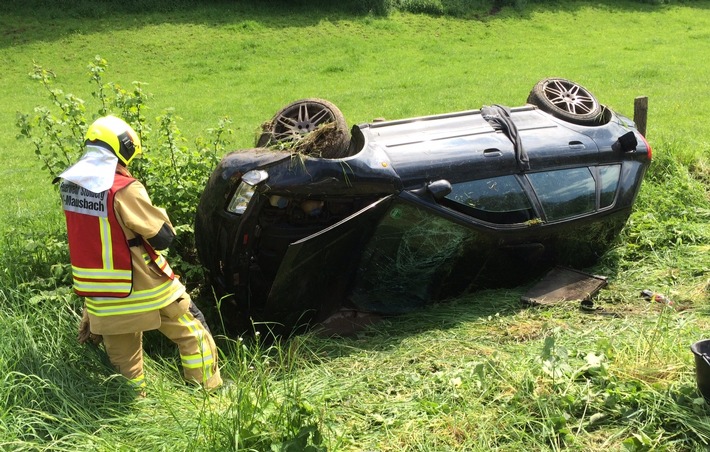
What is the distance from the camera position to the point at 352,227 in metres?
4.07

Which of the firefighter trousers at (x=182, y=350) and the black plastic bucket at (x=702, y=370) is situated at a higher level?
the black plastic bucket at (x=702, y=370)

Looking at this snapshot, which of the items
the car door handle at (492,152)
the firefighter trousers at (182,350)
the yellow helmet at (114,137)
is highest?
the yellow helmet at (114,137)

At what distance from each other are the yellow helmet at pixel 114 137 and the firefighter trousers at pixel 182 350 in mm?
930

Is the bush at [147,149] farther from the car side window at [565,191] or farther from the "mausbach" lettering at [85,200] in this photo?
the car side window at [565,191]

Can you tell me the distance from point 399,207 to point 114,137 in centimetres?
177

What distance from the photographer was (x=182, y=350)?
Result: 12.4 feet

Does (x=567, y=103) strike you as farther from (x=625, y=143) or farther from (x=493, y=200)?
(x=493, y=200)

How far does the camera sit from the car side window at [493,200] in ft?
14.2

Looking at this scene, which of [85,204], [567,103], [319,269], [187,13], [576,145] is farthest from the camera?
[187,13]

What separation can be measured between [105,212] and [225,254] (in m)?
0.98

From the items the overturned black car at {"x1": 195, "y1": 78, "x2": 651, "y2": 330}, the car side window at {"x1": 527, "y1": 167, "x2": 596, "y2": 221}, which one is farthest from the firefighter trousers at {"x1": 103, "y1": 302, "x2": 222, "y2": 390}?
the car side window at {"x1": 527, "y1": 167, "x2": 596, "y2": 221}

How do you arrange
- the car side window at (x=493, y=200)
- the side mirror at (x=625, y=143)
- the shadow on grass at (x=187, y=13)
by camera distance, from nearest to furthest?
the car side window at (x=493, y=200)
the side mirror at (x=625, y=143)
the shadow on grass at (x=187, y=13)

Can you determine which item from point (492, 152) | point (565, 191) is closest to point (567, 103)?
point (565, 191)

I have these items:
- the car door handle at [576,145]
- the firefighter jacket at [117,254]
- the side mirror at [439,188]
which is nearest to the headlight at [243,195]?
the firefighter jacket at [117,254]
